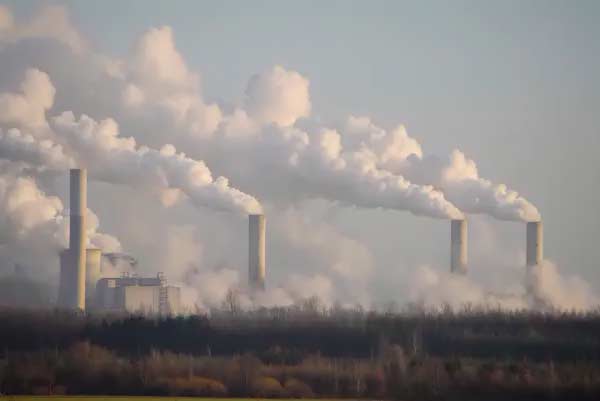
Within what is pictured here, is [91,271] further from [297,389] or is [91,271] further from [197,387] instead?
[297,389]

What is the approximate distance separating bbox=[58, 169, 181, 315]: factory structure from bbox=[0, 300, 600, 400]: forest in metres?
5.98

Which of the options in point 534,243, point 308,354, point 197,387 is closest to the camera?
point 197,387

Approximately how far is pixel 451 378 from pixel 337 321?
16252mm

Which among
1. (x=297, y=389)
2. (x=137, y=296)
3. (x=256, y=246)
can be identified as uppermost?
(x=256, y=246)

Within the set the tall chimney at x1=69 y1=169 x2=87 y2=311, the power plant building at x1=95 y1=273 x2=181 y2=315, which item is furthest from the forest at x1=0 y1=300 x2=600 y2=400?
the power plant building at x1=95 y1=273 x2=181 y2=315

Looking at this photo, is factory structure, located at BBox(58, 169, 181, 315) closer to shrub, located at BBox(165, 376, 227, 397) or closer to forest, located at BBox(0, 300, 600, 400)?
forest, located at BBox(0, 300, 600, 400)

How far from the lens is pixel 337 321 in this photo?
188 ft

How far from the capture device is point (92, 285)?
70188 mm

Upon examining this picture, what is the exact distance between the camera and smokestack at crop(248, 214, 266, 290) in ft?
214

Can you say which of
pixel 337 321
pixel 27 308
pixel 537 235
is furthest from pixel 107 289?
pixel 537 235

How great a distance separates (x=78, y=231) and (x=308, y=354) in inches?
813

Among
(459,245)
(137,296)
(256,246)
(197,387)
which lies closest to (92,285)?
(137,296)

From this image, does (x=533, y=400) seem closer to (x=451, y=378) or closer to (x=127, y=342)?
(x=451, y=378)

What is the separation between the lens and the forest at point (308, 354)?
135ft
